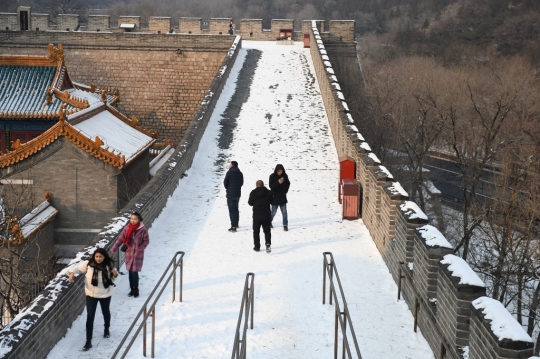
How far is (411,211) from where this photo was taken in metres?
10.7

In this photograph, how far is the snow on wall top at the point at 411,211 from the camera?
1041cm

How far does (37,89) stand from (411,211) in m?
20.7

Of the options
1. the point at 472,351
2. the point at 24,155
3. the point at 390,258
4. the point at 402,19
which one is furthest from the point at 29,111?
the point at 402,19

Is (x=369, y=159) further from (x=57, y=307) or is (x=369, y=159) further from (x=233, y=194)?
(x=57, y=307)

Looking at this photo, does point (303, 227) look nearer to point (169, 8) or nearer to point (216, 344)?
point (216, 344)

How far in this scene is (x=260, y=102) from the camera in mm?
25469

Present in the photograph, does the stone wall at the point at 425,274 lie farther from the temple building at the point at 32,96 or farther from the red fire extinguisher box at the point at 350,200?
→ the temple building at the point at 32,96

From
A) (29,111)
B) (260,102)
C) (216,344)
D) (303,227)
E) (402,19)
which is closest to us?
(216,344)

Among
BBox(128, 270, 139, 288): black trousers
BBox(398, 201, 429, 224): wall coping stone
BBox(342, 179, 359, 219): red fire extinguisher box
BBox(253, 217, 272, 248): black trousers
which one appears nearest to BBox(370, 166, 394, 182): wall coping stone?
BBox(342, 179, 359, 219): red fire extinguisher box

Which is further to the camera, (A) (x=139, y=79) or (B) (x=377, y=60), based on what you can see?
(B) (x=377, y=60)

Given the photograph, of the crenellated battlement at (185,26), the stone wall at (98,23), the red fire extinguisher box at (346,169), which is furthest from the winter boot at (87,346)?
the stone wall at (98,23)

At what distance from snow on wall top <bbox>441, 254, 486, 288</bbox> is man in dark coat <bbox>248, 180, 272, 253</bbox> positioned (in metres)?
4.20

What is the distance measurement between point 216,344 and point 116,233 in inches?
123

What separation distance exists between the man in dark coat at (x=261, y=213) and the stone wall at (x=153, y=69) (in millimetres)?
22477
